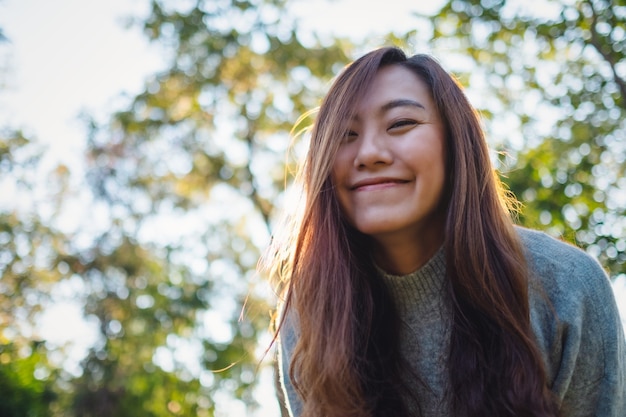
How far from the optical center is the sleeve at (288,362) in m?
2.90

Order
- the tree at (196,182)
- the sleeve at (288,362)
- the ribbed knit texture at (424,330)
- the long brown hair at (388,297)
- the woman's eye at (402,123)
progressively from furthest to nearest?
the tree at (196,182), the sleeve at (288,362), the ribbed knit texture at (424,330), the woman's eye at (402,123), the long brown hair at (388,297)

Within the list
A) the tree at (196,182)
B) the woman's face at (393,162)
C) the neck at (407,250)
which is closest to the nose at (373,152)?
the woman's face at (393,162)

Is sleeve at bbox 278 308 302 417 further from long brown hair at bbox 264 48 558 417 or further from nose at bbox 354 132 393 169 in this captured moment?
nose at bbox 354 132 393 169

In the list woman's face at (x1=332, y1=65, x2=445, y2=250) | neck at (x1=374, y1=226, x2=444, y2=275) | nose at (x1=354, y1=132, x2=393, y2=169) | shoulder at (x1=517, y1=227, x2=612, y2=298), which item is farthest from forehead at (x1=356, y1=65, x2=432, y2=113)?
shoulder at (x1=517, y1=227, x2=612, y2=298)

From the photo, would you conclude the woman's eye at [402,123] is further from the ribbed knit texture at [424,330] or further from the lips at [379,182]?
the ribbed knit texture at [424,330]

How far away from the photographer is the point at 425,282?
2.77 metres

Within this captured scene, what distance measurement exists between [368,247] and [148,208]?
14.1 metres

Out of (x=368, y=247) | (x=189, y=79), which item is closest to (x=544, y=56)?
(x=368, y=247)

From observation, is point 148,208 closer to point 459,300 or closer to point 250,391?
point 250,391

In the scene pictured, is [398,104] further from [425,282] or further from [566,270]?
[566,270]

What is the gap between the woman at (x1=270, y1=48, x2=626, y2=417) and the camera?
250 centimetres

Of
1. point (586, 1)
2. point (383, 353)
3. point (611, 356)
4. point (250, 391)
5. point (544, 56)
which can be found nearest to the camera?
point (611, 356)

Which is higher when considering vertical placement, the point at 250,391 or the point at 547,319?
the point at 547,319

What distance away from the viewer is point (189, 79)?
15.4m
